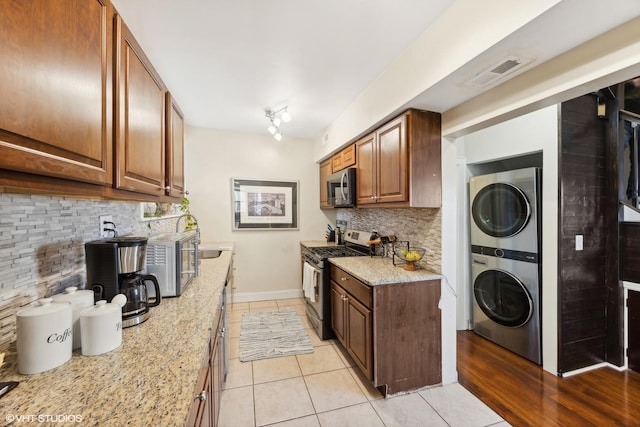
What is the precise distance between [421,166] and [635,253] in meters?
2.03

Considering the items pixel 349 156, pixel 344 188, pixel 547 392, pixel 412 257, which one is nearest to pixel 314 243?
pixel 344 188

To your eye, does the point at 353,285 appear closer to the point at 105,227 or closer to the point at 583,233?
the point at 105,227

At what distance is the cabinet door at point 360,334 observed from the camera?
Result: 6.55 feet

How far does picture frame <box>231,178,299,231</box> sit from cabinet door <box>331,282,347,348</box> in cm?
173

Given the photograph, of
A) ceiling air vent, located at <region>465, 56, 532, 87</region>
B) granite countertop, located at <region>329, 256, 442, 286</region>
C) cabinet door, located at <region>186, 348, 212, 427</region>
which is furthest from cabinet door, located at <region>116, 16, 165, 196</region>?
ceiling air vent, located at <region>465, 56, 532, 87</region>

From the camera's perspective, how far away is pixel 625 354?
2240 mm

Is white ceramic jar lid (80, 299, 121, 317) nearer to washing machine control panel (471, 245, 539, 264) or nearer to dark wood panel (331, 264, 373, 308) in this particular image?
dark wood panel (331, 264, 373, 308)

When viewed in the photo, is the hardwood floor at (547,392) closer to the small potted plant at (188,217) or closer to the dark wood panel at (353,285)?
the dark wood panel at (353,285)

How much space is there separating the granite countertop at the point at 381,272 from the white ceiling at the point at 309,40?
1325 millimetres

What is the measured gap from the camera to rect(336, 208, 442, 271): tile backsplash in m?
2.16

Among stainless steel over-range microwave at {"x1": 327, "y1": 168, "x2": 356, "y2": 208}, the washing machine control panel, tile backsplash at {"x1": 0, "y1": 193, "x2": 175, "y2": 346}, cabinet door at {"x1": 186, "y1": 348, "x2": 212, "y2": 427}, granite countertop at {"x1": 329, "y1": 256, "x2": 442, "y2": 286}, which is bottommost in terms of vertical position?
cabinet door at {"x1": 186, "y1": 348, "x2": 212, "y2": 427}

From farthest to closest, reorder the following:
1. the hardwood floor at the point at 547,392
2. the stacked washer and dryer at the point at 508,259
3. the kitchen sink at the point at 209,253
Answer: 1. the kitchen sink at the point at 209,253
2. the stacked washer and dryer at the point at 508,259
3. the hardwood floor at the point at 547,392

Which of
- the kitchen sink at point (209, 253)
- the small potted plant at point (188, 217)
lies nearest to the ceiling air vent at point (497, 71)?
the kitchen sink at point (209, 253)

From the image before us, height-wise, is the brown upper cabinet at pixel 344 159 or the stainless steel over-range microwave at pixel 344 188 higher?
the brown upper cabinet at pixel 344 159
